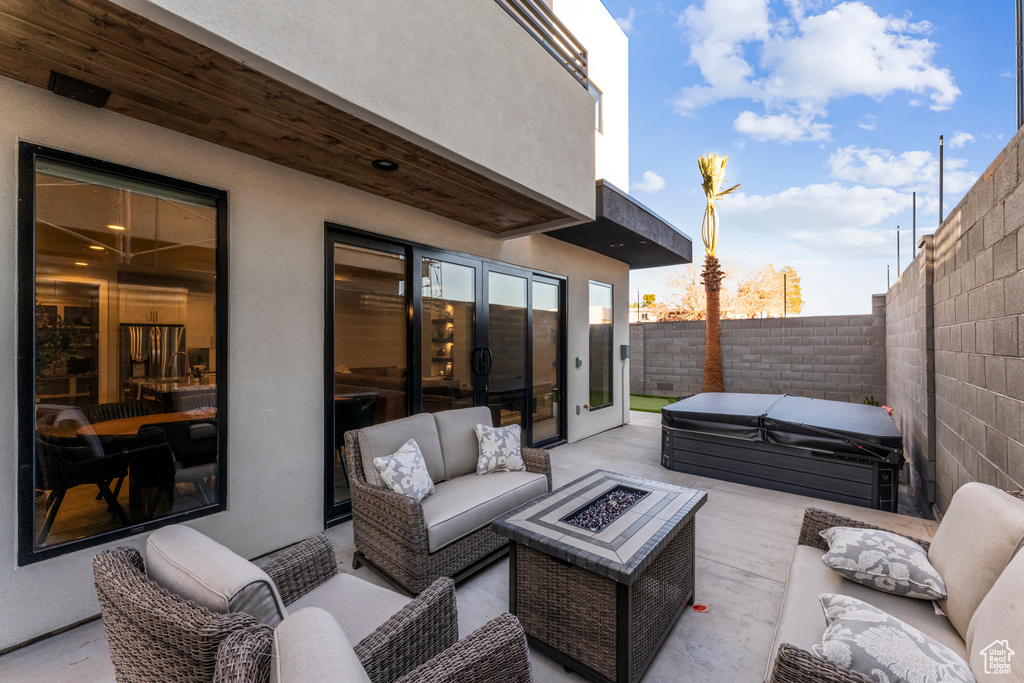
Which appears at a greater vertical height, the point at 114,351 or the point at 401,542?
the point at 114,351

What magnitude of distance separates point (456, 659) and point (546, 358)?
15.5ft

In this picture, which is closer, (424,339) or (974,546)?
(974,546)

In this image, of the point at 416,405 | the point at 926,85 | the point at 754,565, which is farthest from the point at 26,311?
the point at 926,85

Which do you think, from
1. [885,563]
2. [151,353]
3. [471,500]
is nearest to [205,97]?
[151,353]

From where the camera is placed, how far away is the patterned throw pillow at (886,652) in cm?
100

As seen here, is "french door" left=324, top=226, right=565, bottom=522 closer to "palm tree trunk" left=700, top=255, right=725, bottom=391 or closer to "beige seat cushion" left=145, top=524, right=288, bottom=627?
"beige seat cushion" left=145, top=524, right=288, bottom=627

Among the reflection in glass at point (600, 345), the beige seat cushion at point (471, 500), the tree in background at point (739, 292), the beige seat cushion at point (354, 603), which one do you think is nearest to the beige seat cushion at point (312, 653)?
the beige seat cushion at point (354, 603)

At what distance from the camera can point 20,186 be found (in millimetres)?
2062

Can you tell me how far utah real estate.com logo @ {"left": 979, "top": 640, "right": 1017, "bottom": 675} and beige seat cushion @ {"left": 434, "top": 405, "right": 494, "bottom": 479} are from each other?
2667 mm

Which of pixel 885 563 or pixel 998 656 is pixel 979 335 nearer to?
pixel 885 563

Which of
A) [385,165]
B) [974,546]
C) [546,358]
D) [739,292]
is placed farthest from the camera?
[739,292]

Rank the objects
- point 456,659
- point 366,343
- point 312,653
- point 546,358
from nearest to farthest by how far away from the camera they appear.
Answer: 1. point 312,653
2. point 456,659
3. point 366,343
4. point 546,358

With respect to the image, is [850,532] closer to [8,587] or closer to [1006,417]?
[1006,417]

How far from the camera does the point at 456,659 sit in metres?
1.08
